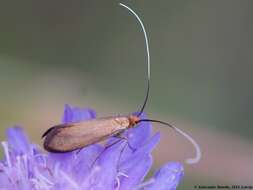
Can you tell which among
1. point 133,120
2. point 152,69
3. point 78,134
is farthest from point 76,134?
point 152,69

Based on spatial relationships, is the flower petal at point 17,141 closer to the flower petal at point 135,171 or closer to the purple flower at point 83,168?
the purple flower at point 83,168

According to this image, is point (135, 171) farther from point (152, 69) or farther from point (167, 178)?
point (152, 69)

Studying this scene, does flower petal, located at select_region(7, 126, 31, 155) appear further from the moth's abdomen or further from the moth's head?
the moth's head

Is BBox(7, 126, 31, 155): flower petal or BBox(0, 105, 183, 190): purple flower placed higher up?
BBox(7, 126, 31, 155): flower petal

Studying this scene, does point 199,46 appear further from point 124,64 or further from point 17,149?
point 17,149

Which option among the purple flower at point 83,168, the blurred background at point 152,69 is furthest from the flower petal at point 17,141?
the blurred background at point 152,69

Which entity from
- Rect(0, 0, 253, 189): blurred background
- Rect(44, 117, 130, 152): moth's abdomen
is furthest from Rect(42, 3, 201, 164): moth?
Rect(0, 0, 253, 189): blurred background
